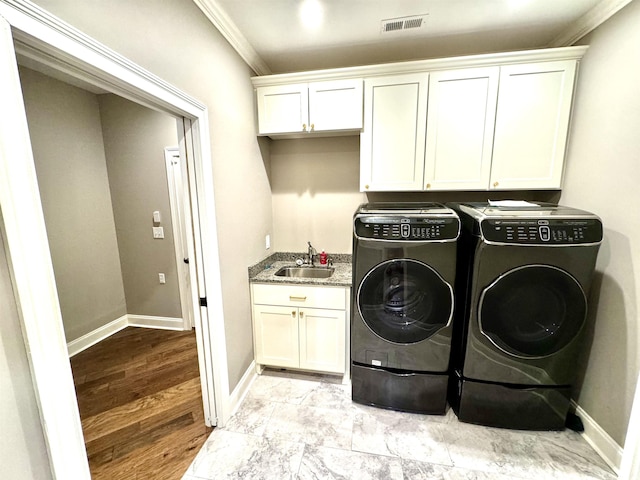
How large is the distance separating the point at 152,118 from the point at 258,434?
301cm

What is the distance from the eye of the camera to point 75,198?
8.63 ft

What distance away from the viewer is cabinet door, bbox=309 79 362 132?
2043 millimetres

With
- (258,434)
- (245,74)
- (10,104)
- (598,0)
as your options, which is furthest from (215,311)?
(598,0)

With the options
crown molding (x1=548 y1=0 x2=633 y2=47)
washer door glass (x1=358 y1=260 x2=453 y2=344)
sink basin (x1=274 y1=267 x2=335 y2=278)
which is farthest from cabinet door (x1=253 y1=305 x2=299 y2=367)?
crown molding (x1=548 y1=0 x2=633 y2=47)

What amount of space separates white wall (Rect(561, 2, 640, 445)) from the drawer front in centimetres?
161

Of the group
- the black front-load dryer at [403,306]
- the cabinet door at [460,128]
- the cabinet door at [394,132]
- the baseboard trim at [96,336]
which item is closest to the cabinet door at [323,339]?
the black front-load dryer at [403,306]

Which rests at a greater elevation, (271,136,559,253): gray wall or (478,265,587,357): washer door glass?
(271,136,559,253): gray wall

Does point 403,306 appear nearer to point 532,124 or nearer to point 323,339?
point 323,339

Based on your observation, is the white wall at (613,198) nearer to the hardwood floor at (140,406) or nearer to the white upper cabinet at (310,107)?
the white upper cabinet at (310,107)

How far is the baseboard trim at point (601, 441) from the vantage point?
1.50m

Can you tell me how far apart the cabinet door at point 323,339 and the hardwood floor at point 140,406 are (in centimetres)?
85

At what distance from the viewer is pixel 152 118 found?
107 inches

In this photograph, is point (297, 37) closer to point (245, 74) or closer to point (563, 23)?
point (245, 74)

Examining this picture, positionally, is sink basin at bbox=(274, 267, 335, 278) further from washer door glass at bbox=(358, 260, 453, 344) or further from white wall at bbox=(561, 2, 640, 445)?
white wall at bbox=(561, 2, 640, 445)
